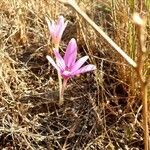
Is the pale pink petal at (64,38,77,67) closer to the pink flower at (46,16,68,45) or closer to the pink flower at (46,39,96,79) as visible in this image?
the pink flower at (46,39,96,79)

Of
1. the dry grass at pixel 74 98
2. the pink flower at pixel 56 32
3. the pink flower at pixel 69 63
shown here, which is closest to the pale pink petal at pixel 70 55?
the pink flower at pixel 69 63

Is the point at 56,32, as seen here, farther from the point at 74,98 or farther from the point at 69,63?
the point at 74,98

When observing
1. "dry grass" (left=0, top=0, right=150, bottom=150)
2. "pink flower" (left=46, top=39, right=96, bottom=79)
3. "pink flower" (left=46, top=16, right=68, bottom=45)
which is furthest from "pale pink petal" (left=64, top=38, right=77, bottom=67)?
"dry grass" (left=0, top=0, right=150, bottom=150)

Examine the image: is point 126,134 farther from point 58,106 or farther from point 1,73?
point 1,73

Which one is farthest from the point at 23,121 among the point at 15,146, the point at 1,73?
the point at 1,73

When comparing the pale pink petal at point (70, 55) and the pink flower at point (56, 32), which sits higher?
the pink flower at point (56, 32)

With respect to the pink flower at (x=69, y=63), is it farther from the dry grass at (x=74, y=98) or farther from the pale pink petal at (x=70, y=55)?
the dry grass at (x=74, y=98)

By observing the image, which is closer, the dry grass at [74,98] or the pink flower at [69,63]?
the pink flower at [69,63]

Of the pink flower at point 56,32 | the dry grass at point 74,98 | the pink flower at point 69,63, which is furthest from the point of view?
the dry grass at point 74,98
